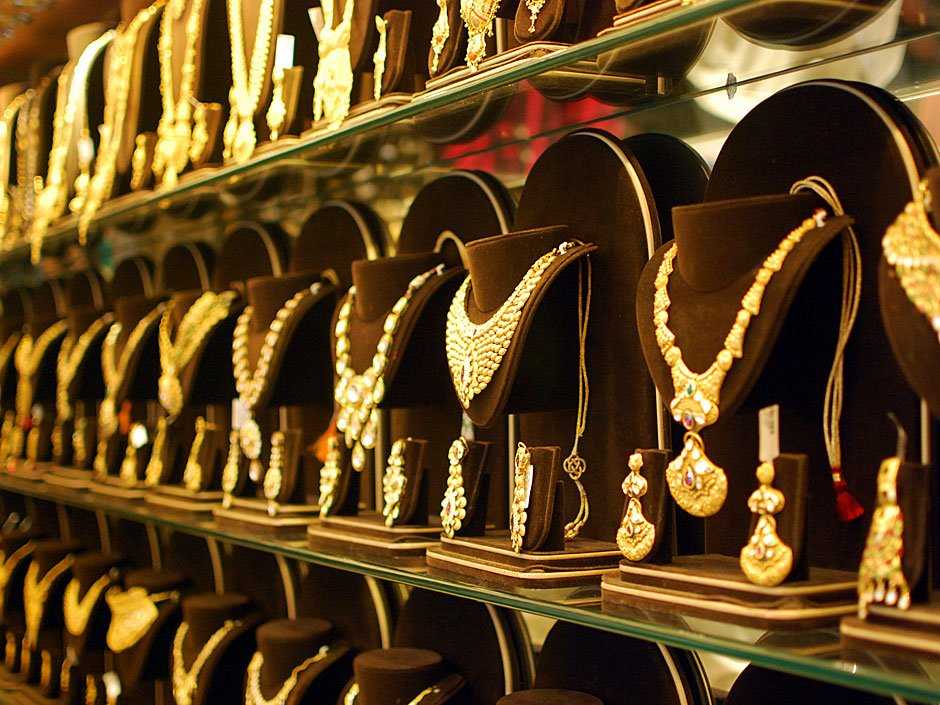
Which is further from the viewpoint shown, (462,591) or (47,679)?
(47,679)

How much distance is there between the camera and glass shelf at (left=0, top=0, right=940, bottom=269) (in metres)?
0.97

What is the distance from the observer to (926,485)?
750 millimetres

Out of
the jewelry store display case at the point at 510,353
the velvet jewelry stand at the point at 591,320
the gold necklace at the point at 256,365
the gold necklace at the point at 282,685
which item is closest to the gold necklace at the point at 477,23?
the jewelry store display case at the point at 510,353

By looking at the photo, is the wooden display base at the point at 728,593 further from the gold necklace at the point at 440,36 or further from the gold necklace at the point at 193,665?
the gold necklace at the point at 193,665

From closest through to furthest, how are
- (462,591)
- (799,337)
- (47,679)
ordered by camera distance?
1. (799,337)
2. (462,591)
3. (47,679)

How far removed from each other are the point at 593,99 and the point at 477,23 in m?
0.16

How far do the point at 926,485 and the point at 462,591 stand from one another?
46 cm

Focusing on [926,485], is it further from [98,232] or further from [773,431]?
[98,232]

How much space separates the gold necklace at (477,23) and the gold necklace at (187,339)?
0.77 meters

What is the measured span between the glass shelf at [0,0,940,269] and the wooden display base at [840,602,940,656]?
420 mm

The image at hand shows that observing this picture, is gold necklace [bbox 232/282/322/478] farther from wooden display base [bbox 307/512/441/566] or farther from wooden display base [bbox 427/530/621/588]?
wooden display base [bbox 427/530/621/588]

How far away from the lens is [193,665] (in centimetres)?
172

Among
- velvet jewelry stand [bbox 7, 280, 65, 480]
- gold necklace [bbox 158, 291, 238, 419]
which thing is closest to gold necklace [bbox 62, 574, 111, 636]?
velvet jewelry stand [bbox 7, 280, 65, 480]

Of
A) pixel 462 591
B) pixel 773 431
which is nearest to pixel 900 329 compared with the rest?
pixel 773 431
